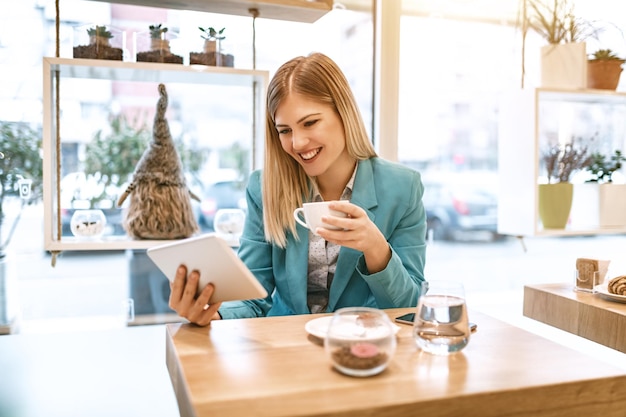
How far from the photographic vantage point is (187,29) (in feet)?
7.41

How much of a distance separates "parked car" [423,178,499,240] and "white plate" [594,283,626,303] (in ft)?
3.62

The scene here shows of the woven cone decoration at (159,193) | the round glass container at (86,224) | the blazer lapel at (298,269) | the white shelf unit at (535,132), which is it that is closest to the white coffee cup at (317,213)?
the blazer lapel at (298,269)

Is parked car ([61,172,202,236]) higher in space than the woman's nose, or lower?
lower

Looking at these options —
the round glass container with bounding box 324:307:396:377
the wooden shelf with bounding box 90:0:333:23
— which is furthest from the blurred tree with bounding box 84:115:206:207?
the round glass container with bounding box 324:307:396:377

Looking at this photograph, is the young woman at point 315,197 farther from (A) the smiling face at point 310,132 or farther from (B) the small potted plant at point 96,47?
(B) the small potted plant at point 96,47

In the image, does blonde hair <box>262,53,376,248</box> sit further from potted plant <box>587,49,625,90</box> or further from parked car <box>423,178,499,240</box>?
potted plant <box>587,49,625,90</box>

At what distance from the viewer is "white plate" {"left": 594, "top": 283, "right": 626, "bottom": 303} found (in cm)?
156

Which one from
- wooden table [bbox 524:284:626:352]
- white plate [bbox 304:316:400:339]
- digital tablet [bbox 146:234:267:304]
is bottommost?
wooden table [bbox 524:284:626:352]

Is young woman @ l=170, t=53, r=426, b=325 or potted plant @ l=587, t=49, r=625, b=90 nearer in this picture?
young woman @ l=170, t=53, r=426, b=325

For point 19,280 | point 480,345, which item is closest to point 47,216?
point 19,280

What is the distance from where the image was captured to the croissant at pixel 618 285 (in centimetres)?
158

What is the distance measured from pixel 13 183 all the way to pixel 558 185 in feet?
7.31

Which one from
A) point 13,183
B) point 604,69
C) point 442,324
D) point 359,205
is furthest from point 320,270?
point 604,69

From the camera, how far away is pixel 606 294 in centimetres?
160
